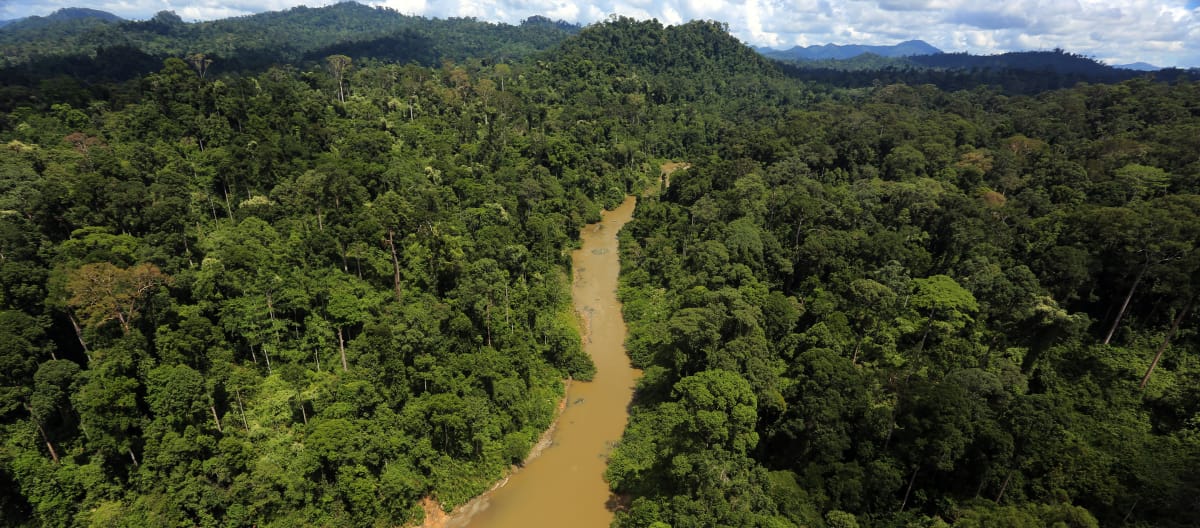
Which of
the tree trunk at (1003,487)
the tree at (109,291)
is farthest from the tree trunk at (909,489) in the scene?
the tree at (109,291)

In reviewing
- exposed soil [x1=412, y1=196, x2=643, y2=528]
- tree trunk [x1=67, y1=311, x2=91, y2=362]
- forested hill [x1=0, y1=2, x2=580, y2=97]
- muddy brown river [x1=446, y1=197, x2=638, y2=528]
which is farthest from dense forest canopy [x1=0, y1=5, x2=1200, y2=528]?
forested hill [x1=0, y1=2, x2=580, y2=97]

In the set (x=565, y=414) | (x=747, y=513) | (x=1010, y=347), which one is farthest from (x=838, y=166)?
(x=747, y=513)

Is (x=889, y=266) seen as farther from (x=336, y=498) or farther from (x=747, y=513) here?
(x=336, y=498)

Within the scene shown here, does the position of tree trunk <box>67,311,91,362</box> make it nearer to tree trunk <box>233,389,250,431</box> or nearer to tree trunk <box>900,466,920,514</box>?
tree trunk <box>233,389,250,431</box>

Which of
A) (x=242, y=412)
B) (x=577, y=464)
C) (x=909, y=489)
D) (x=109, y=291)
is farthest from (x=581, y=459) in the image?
(x=109, y=291)

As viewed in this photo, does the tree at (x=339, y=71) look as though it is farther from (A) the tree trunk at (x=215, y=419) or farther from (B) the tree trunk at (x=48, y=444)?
(B) the tree trunk at (x=48, y=444)

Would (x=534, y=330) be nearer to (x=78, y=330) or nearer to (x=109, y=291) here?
(x=109, y=291)
